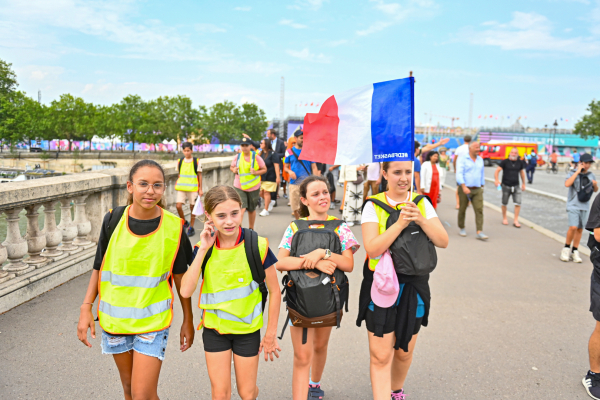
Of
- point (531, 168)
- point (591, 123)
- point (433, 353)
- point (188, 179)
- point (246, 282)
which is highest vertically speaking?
point (591, 123)

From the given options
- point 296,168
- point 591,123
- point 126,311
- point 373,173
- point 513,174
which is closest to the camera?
point 126,311

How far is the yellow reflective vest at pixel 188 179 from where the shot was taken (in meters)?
8.37

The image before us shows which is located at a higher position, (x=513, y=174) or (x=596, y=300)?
(x=513, y=174)

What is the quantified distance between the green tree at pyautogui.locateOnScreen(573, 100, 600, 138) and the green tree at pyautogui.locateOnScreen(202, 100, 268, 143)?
61.7 m

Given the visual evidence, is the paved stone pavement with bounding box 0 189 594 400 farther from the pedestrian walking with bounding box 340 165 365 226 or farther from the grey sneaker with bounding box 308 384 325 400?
the pedestrian walking with bounding box 340 165 365 226

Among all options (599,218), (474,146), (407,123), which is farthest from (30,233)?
(474,146)

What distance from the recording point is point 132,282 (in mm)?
2398

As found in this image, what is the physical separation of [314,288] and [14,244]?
3.48m

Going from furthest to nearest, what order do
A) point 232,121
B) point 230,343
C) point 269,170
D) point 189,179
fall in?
point 232,121 < point 269,170 < point 189,179 < point 230,343

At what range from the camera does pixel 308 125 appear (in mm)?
3398

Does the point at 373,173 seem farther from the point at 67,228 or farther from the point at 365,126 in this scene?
the point at 365,126

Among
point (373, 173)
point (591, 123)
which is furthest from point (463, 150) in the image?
point (591, 123)

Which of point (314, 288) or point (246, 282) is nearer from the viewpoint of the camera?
point (246, 282)

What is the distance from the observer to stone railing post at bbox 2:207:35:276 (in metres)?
4.50
